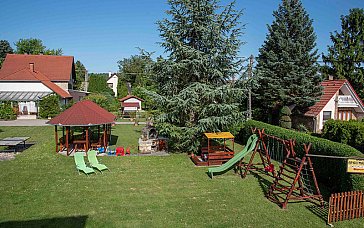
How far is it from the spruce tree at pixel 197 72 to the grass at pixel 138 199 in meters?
3.06

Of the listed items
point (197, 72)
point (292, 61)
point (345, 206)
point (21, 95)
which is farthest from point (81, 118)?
point (21, 95)

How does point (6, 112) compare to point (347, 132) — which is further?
point (6, 112)

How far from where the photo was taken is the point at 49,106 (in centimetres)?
3606

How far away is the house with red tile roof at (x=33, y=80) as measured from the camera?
36969mm

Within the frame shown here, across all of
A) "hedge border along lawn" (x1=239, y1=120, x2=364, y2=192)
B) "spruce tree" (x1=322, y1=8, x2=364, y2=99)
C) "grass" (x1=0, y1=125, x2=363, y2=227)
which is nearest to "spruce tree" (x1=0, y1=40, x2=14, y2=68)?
"grass" (x1=0, y1=125, x2=363, y2=227)

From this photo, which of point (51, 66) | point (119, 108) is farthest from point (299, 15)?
point (51, 66)

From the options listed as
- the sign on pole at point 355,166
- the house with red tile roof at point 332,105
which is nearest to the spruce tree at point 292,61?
the house with red tile roof at point 332,105

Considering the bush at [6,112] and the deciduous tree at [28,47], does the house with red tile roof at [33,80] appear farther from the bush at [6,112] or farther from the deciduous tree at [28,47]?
the deciduous tree at [28,47]

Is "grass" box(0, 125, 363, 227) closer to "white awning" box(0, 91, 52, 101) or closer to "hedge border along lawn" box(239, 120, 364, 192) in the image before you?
"hedge border along lawn" box(239, 120, 364, 192)

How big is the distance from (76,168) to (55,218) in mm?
5716

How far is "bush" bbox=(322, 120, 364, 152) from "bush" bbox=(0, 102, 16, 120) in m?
35.7

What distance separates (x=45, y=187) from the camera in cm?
1125

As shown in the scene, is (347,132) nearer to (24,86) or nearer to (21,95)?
(21,95)

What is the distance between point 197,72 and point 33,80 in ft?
99.4
